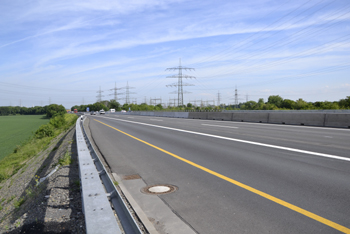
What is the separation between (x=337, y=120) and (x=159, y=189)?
54.8 feet

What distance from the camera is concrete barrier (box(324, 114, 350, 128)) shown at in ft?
58.2

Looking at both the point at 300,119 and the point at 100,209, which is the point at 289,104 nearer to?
the point at 300,119

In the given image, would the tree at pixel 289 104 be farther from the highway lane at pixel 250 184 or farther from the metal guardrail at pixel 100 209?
the metal guardrail at pixel 100 209

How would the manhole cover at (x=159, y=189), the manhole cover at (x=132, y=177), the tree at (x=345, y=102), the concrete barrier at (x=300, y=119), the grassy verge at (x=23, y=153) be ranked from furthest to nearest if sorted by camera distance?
the tree at (x=345, y=102) → the concrete barrier at (x=300, y=119) → the grassy verge at (x=23, y=153) → the manhole cover at (x=132, y=177) → the manhole cover at (x=159, y=189)

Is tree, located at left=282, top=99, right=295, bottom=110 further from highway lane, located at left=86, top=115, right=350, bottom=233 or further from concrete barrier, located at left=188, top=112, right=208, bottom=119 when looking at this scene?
highway lane, located at left=86, top=115, right=350, bottom=233

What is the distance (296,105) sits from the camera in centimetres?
9200

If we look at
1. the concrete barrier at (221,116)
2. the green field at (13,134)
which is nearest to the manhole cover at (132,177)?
the concrete barrier at (221,116)

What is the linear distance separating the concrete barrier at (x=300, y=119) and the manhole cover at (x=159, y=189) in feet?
55.8

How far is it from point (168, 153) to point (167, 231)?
5.99m

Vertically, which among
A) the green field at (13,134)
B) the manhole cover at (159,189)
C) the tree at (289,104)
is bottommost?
the green field at (13,134)

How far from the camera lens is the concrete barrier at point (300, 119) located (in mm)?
19797

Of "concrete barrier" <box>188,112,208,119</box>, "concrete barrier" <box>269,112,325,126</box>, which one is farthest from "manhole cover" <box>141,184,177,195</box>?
"concrete barrier" <box>188,112,208,119</box>

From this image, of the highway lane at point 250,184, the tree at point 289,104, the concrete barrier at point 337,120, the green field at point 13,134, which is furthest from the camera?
the tree at point 289,104

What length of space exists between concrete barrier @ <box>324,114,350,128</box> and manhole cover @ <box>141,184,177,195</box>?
16.1m
